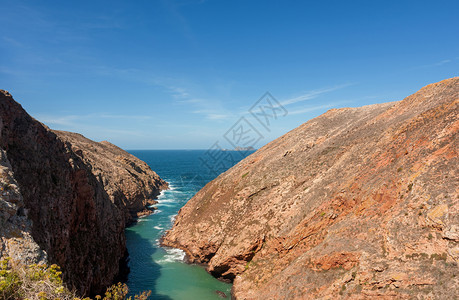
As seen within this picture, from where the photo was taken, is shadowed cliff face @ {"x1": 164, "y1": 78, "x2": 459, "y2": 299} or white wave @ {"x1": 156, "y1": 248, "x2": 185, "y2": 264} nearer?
shadowed cliff face @ {"x1": 164, "y1": 78, "x2": 459, "y2": 299}

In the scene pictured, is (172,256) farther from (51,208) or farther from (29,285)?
(29,285)

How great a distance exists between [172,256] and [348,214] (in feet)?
99.0

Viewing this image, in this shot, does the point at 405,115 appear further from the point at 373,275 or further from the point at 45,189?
the point at 45,189

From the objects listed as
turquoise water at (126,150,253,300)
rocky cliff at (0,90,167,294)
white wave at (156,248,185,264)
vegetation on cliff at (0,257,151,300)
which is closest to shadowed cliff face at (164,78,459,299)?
white wave at (156,248,185,264)

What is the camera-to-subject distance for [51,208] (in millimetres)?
22109

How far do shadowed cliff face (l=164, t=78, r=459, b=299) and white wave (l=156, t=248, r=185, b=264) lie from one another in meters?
1.27

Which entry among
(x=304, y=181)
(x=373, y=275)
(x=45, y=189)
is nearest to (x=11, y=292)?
(x=45, y=189)

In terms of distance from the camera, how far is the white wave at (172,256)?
41369 mm

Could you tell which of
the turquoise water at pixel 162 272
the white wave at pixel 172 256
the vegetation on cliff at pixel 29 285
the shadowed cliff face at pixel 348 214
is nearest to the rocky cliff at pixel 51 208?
the vegetation on cliff at pixel 29 285

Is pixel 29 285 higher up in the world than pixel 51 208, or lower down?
lower down

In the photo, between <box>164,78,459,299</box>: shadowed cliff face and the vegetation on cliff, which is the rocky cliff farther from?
<box>164,78,459,299</box>: shadowed cliff face

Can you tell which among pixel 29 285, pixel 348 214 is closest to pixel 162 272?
pixel 348 214

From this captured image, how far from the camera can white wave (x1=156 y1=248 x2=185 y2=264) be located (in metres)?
41.4

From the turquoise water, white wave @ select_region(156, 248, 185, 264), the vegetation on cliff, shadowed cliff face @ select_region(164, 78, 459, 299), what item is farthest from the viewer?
white wave @ select_region(156, 248, 185, 264)
